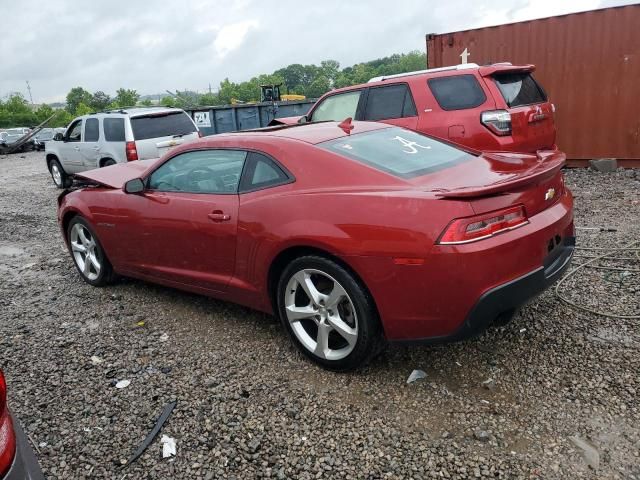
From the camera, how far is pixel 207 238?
3.61 m

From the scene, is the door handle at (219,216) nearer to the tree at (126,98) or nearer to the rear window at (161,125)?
the rear window at (161,125)

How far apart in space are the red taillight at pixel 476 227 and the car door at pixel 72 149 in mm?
10242

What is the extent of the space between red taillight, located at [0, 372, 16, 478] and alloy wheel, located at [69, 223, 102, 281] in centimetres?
327

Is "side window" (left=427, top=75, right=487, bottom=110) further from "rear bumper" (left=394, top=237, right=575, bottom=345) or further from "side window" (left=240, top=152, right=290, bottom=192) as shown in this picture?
"rear bumper" (left=394, top=237, right=575, bottom=345)

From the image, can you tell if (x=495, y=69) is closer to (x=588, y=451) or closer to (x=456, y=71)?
(x=456, y=71)

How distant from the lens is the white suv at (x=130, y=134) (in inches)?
365

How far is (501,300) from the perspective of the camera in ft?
8.56

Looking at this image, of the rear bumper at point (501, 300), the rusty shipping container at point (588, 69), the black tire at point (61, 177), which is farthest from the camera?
the black tire at point (61, 177)

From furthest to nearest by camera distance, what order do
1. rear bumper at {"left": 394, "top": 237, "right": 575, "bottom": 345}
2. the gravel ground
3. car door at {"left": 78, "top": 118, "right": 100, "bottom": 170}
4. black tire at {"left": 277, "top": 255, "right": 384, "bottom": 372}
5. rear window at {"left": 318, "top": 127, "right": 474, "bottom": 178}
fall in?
car door at {"left": 78, "top": 118, "right": 100, "bottom": 170} < rear window at {"left": 318, "top": 127, "right": 474, "bottom": 178} < black tire at {"left": 277, "top": 255, "right": 384, "bottom": 372} < rear bumper at {"left": 394, "top": 237, "right": 575, "bottom": 345} < the gravel ground

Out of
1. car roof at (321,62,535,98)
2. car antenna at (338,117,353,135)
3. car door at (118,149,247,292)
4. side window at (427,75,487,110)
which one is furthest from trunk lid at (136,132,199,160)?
car antenna at (338,117,353,135)

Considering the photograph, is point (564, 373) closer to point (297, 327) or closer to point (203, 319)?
point (297, 327)

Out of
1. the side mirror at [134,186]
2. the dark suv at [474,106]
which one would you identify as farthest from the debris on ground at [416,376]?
the dark suv at [474,106]

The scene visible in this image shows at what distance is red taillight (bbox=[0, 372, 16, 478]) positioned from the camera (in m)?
1.58

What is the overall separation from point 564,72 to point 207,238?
26.1 ft
